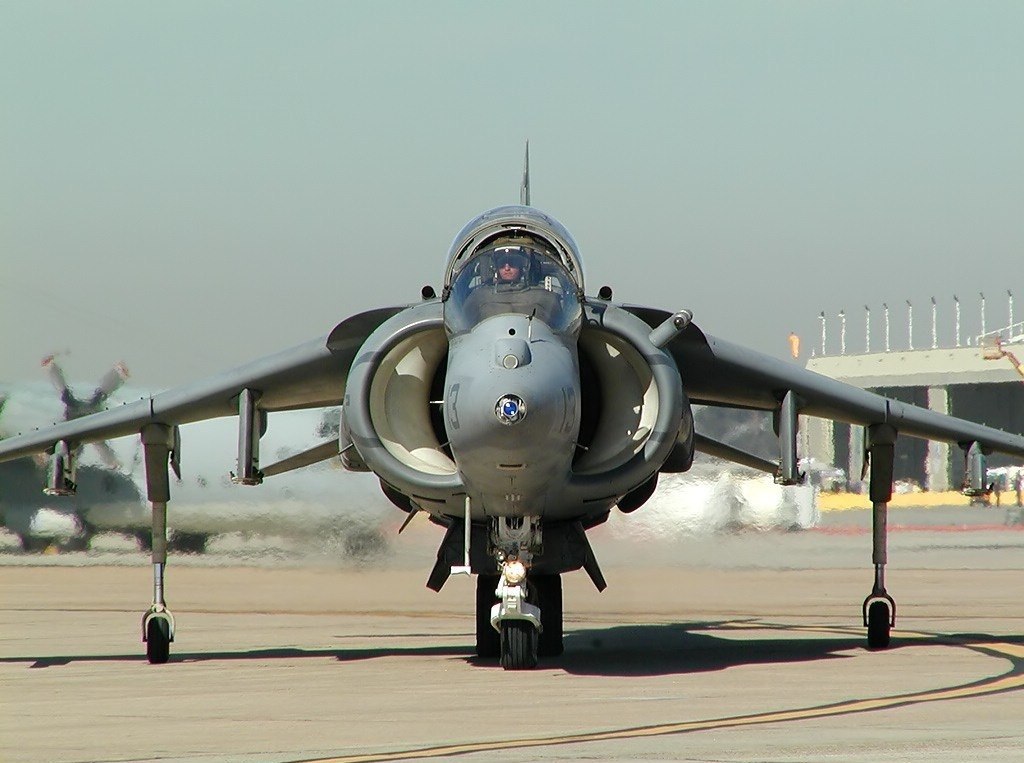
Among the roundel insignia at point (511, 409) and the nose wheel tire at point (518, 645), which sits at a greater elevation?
the roundel insignia at point (511, 409)

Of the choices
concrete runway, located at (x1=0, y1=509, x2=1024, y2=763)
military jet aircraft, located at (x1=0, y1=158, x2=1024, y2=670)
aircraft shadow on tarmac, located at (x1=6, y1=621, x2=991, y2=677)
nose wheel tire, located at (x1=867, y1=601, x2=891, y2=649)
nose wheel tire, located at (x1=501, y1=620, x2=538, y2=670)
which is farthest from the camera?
nose wheel tire, located at (x1=867, y1=601, x2=891, y2=649)

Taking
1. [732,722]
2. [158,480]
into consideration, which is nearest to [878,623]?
[732,722]

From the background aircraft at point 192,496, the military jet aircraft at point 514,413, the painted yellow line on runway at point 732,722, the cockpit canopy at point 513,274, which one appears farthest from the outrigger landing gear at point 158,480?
the painted yellow line on runway at point 732,722

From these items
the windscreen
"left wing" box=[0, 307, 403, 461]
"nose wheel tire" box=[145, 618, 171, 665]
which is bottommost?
"nose wheel tire" box=[145, 618, 171, 665]

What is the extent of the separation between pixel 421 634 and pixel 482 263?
650 cm

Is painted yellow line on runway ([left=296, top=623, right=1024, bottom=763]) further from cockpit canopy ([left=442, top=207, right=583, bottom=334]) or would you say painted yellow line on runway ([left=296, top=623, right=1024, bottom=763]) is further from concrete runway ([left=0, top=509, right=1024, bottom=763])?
cockpit canopy ([left=442, top=207, right=583, bottom=334])

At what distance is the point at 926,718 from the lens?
31.3 ft

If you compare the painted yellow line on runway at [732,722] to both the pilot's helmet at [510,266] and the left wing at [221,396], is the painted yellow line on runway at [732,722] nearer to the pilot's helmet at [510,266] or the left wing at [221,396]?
the pilot's helmet at [510,266]

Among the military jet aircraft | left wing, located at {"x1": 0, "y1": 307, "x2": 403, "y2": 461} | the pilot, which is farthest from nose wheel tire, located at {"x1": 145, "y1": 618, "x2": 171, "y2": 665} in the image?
the pilot

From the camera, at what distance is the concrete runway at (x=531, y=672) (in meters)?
8.75

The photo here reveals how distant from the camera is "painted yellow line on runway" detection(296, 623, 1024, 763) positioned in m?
8.25

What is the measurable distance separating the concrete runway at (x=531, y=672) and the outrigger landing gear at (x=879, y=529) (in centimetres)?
27

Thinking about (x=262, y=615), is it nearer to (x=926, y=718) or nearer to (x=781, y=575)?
(x=781, y=575)

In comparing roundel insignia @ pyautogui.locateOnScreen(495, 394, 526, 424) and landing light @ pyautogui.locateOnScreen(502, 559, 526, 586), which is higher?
roundel insignia @ pyautogui.locateOnScreen(495, 394, 526, 424)
